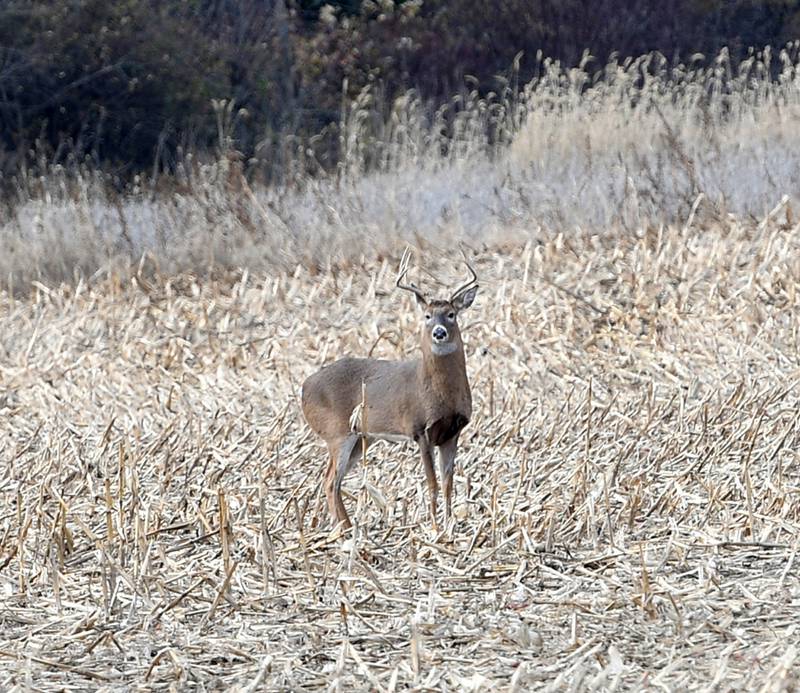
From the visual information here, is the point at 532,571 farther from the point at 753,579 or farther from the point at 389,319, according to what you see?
the point at 389,319

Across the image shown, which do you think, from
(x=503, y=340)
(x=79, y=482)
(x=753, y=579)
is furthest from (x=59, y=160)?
(x=753, y=579)

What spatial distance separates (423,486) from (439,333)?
1025mm

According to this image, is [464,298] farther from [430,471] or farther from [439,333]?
[430,471]

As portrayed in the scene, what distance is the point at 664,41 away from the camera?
2127cm

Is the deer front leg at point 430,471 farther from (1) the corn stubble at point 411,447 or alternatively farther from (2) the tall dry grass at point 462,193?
(2) the tall dry grass at point 462,193

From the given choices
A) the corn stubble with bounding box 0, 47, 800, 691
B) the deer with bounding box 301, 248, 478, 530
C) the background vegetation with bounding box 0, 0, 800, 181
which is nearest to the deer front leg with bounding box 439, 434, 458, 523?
the deer with bounding box 301, 248, 478, 530

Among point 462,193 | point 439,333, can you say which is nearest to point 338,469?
point 439,333

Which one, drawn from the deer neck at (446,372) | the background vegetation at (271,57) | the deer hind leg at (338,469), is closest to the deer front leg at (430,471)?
the deer neck at (446,372)

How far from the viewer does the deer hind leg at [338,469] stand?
6.68 meters

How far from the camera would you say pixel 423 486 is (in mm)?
7156

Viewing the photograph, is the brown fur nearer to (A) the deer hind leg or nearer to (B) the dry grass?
(A) the deer hind leg

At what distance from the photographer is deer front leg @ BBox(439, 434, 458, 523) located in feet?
21.2

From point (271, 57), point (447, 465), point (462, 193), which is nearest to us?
point (447, 465)

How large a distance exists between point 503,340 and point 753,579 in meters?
4.78
